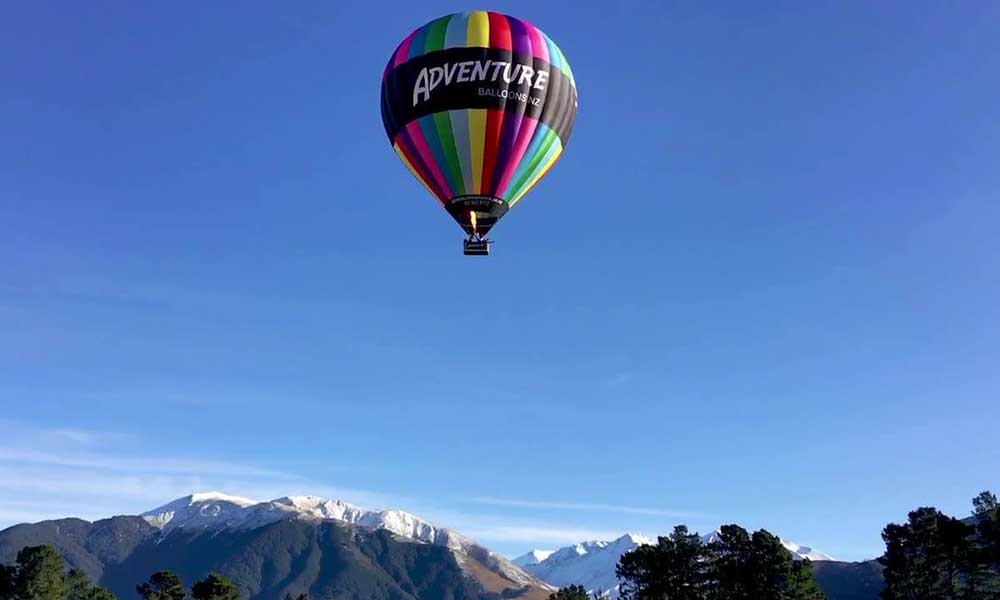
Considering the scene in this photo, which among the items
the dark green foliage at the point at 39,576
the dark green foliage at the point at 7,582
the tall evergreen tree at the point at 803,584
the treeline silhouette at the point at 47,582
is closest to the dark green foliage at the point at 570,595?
the tall evergreen tree at the point at 803,584

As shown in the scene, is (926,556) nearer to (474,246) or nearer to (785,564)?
(785,564)

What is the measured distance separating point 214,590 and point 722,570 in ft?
208

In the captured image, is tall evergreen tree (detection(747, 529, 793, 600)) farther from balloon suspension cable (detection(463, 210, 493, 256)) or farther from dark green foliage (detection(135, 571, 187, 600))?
dark green foliage (detection(135, 571, 187, 600))

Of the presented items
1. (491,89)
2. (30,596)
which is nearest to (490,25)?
(491,89)

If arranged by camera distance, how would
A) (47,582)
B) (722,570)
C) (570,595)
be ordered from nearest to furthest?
1. (722,570)
2. (570,595)
3. (47,582)

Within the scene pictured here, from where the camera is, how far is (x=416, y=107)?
5081 centimetres

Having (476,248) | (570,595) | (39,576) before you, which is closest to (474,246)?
(476,248)

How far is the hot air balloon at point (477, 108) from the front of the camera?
49.7m

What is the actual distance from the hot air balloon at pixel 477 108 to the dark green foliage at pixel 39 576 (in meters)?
114

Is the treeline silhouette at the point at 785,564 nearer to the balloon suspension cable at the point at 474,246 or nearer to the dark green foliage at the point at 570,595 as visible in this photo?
the dark green foliage at the point at 570,595

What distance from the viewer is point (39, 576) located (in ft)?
436

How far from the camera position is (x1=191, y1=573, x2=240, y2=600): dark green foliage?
108m

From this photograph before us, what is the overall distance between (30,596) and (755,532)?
109338 mm

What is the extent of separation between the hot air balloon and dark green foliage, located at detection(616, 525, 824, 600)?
53488 mm
